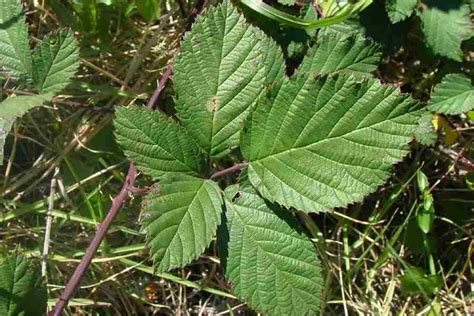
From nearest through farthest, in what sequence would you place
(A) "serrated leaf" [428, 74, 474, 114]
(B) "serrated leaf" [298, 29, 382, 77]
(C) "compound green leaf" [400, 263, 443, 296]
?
1. (B) "serrated leaf" [298, 29, 382, 77]
2. (A) "serrated leaf" [428, 74, 474, 114]
3. (C) "compound green leaf" [400, 263, 443, 296]

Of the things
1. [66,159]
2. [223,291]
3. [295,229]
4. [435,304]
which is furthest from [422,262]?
[66,159]

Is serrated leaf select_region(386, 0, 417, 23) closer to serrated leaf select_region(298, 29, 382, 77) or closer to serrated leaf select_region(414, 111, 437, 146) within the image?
serrated leaf select_region(298, 29, 382, 77)

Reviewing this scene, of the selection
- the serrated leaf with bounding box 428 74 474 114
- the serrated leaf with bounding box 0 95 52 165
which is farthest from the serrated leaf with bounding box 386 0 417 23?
the serrated leaf with bounding box 0 95 52 165

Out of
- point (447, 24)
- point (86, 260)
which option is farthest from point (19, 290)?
point (447, 24)

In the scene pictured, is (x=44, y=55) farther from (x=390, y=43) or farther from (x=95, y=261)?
(x=390, y=43)

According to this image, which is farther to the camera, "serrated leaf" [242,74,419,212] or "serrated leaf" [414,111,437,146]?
"serrated leaf" [414,111,437,146]

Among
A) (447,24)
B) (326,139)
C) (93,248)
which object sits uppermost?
(447,24)

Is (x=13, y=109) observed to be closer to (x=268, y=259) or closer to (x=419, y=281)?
(x=268, y=259)
